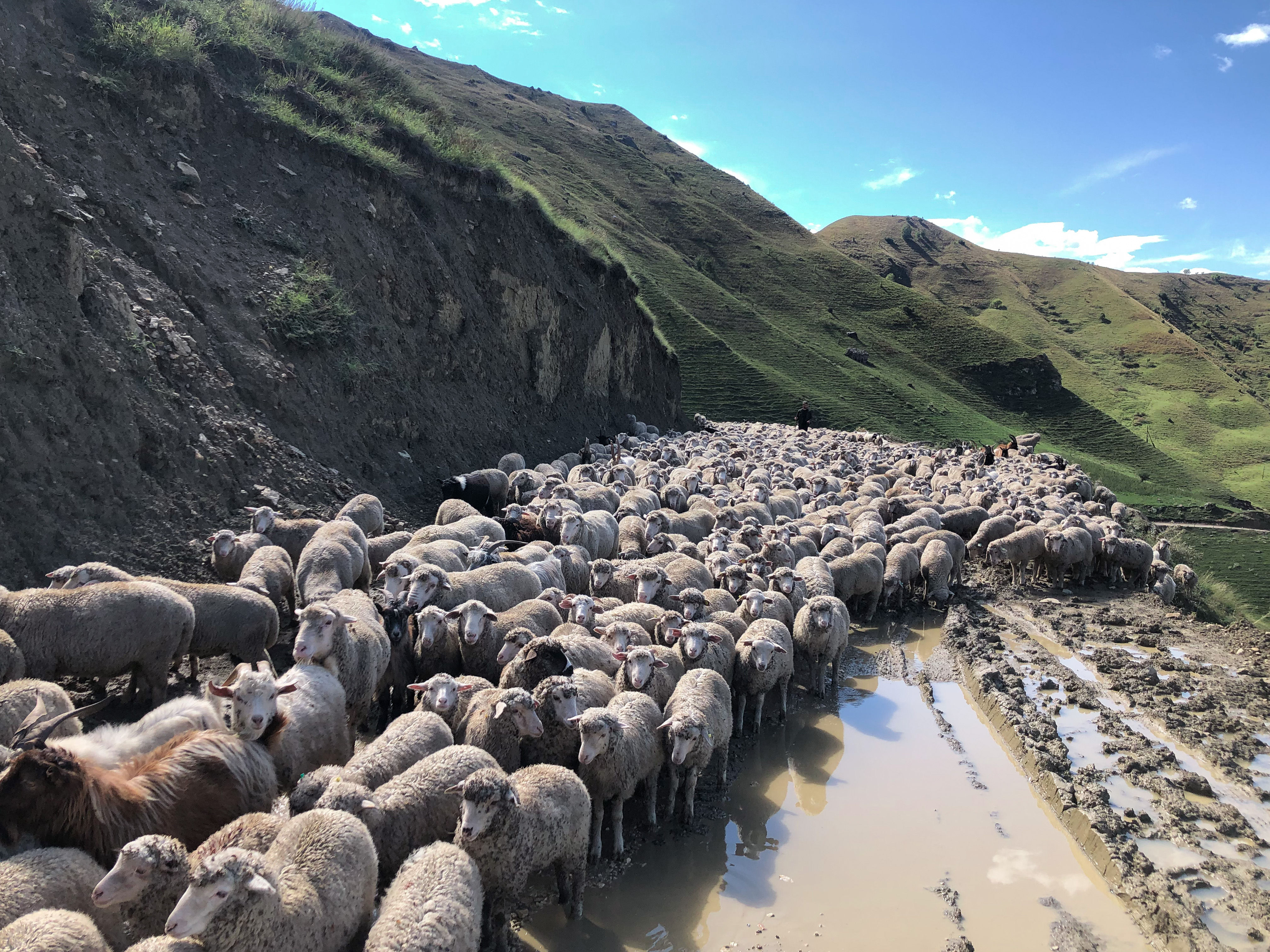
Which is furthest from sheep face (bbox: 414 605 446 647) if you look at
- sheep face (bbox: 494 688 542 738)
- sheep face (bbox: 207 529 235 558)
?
sheep face (bbox: 207 529 235 558)

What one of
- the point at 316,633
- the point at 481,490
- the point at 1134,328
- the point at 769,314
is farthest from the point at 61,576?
the point at 1134,328

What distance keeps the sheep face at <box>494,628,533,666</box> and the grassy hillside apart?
1834 inches

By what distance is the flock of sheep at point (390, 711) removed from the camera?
4.11 meters

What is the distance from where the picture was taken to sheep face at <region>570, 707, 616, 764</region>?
595 centimetres

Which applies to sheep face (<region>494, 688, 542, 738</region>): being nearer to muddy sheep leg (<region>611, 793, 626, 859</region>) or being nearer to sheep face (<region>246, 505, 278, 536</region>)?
muddy sheep leg (<region>611, 793, 626, 859</region>)

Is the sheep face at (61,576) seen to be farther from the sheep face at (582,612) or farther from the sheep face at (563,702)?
the sheep face at (563,702)

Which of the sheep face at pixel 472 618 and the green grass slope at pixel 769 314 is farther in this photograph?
the green grass slope at pixel 769 314

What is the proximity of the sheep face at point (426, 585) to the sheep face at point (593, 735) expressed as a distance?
10.6 feet

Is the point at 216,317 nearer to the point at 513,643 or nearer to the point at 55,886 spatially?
the point at 513,643

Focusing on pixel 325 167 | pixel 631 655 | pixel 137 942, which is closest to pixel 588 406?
pixel 325 167

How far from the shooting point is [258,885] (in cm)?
375

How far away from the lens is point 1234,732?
9.36m

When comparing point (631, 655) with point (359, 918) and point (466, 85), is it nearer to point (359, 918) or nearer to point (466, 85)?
point (359, 918)

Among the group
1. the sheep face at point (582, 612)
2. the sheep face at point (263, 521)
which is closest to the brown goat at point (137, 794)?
the sheep face at point (582, 612)
